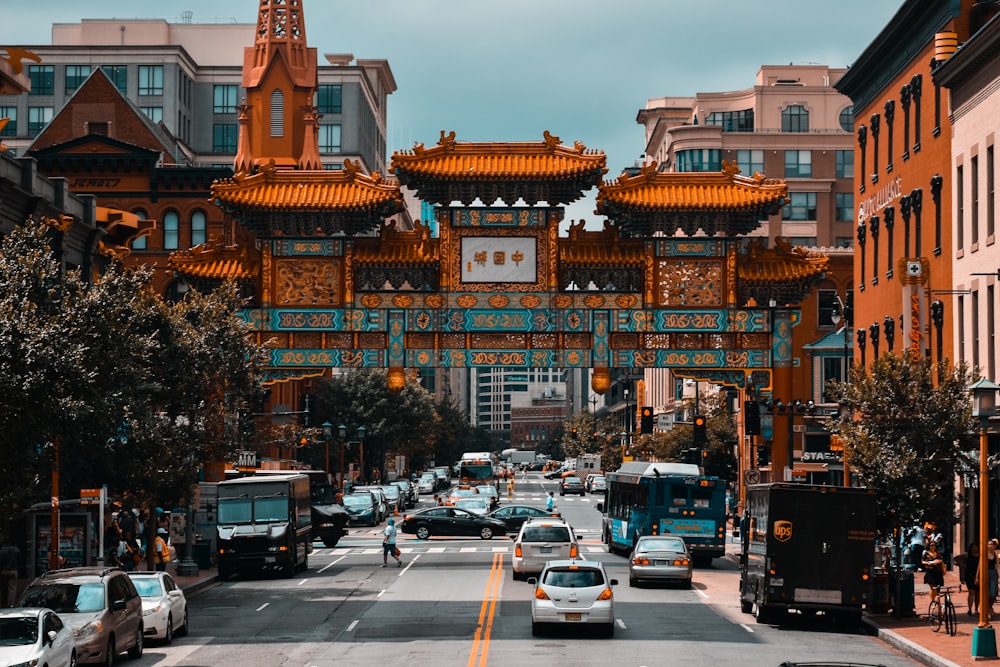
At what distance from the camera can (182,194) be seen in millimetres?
93125

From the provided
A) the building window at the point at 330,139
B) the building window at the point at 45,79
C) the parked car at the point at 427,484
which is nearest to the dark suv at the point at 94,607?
the parked car at the point at 427,484

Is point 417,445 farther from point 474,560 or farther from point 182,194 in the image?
point 474,560

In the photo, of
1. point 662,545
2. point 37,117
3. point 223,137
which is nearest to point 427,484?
point 223,137

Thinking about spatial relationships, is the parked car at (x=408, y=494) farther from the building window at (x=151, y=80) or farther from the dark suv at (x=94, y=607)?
the dark suv at (x=94, y=607)

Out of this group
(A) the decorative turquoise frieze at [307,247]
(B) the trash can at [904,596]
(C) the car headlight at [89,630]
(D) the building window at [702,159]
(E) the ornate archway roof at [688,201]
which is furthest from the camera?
(D) the building window at [702,159]

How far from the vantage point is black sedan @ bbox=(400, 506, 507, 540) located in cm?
7112

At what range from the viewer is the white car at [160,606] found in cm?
3278

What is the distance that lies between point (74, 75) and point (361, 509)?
78.2 meters

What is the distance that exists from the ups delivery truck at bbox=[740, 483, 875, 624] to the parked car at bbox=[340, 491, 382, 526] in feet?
165

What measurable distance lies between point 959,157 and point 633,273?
12.4m

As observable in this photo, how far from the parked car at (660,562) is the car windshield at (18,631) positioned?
2375cm

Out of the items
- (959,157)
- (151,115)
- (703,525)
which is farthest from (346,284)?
(151,115)

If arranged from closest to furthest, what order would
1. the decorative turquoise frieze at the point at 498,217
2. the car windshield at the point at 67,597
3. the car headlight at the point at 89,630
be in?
the car headlight at the point at 89,630, the car windshield at the point at 67,597, the decorative turquoise frieze at the point at 498,217

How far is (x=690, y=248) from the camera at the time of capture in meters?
56.1
